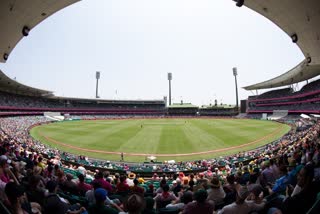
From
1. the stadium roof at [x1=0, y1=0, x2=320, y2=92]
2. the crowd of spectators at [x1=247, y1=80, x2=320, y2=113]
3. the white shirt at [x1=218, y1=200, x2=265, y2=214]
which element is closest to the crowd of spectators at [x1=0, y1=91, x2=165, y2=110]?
the crowd of spectators at [x1=247, y1=80, x2=320, y2=113]

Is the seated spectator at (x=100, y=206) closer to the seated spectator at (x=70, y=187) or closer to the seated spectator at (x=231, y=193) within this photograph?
the seated spectator at (x=231, y=193)

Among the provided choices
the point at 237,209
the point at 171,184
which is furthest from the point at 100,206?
the point at 171,184

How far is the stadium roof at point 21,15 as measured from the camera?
6518mm

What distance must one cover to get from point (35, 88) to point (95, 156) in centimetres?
5147

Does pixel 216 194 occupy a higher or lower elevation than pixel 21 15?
lower

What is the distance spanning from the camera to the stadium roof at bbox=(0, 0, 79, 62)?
6.52 metres

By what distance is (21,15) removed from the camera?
7113 millimetres

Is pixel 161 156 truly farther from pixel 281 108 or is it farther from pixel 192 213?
pixel 281 108

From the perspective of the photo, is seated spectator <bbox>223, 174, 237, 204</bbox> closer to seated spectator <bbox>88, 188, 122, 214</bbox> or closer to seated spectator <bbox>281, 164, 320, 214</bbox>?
seated spectator <bbox>281, 164, 320, 214</bbox>

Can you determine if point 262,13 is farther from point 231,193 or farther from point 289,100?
point 289,100

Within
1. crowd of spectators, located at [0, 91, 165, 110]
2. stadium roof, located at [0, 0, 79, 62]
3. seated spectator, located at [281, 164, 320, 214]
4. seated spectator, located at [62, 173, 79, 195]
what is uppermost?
stadium roof, located at [0, 0, 79, 62]

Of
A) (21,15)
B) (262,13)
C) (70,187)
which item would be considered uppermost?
(262,13)

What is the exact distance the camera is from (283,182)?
17.8ft

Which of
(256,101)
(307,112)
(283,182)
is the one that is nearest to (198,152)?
(283,182)
